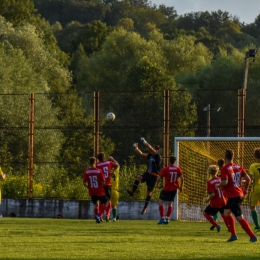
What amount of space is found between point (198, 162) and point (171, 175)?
3490mm

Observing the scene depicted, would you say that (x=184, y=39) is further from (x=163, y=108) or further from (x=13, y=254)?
(x=13, y=254)

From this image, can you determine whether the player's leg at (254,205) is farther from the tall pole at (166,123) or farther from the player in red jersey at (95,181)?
the tall pole at (166,123)

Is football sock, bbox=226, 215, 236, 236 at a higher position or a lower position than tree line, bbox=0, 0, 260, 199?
lower

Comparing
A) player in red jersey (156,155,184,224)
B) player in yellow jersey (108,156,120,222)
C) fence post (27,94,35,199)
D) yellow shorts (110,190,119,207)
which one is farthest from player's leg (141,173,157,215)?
fence post (27,94,35,199)

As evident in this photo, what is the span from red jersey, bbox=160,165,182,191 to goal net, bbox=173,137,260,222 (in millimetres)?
2919

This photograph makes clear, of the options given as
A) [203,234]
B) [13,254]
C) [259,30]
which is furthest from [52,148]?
[259,30]

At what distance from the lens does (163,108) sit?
28625mm

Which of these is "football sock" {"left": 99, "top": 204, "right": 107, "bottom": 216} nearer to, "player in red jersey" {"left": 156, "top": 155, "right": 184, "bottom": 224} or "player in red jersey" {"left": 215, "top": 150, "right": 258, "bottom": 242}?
"player in red jersey" {"left": 156, "top": 155, "right": 184, "bottom": 224}

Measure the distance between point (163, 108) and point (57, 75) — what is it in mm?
35403

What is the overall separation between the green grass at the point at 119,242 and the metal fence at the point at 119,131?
6002mm

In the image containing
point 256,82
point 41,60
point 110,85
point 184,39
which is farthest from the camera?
point 184,39

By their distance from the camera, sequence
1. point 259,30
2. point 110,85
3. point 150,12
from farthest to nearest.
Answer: point 150,12
point 259,30
point 110,85

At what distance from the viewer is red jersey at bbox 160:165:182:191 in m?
23.9

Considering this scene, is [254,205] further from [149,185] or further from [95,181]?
[149,185]
